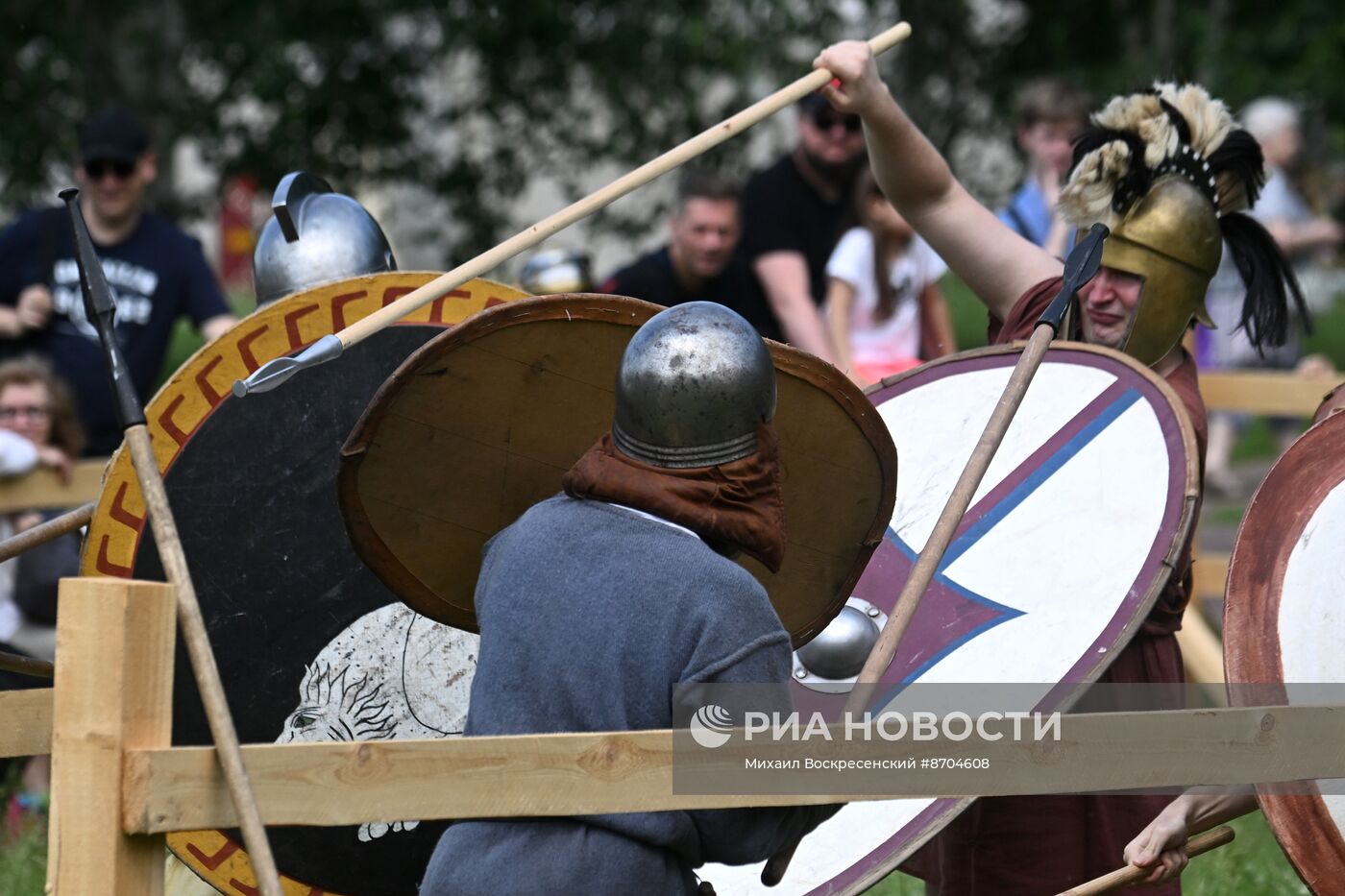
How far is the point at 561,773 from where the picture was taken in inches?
94.7

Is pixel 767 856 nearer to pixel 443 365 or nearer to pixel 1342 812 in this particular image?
pixel 443 365

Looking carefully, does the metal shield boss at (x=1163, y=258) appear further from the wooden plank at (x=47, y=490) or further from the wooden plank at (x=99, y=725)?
the wooden plank at (x=47, y=490)

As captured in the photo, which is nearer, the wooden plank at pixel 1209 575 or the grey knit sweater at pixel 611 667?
the grey knit sweater at pixel 611 667

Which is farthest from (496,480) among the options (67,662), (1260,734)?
(1260,734)

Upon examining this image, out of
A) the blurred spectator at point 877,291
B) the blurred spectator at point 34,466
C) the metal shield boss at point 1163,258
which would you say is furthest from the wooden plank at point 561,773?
the blurred spectator at point 877,291

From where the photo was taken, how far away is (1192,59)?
12539 millimetres

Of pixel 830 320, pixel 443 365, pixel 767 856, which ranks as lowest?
pixel 767 856

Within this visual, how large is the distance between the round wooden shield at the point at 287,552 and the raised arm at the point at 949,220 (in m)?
0.86

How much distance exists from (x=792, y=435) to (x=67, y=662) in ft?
3.84

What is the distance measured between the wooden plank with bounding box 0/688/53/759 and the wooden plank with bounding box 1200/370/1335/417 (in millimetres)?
4331

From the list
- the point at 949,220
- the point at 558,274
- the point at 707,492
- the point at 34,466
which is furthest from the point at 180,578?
the point at 558,274

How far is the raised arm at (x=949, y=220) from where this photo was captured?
12.3 ft

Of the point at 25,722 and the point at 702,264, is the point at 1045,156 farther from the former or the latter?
the point at 25,722

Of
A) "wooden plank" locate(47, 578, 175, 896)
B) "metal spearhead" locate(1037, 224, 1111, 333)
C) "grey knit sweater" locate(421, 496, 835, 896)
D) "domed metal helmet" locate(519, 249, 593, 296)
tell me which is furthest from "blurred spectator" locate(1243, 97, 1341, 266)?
"wooden plank" locate(47, 578, 175, 896)
